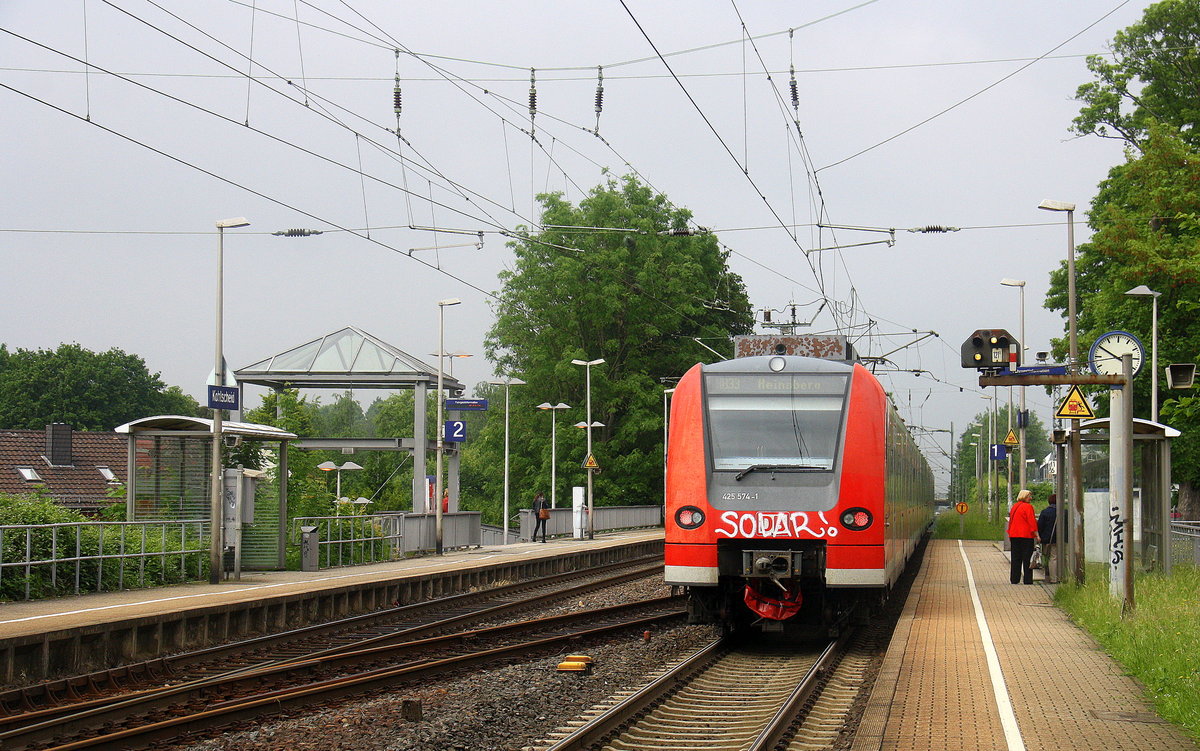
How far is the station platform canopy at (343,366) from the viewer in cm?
3672

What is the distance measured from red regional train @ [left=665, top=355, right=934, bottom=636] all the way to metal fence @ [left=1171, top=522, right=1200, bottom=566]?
7.98m

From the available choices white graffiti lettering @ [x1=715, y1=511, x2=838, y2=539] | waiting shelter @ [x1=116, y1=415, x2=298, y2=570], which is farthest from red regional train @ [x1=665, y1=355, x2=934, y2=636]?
waiting shelter @ [x1=116, y1=415, x2=298, y2=570]

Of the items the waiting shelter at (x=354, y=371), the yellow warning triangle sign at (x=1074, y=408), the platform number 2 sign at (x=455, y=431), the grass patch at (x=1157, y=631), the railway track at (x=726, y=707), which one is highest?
the waiting shelter at (x=354, y=371)

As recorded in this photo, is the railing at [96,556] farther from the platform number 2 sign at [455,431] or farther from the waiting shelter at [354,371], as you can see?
the waiting shelter at [354,371]

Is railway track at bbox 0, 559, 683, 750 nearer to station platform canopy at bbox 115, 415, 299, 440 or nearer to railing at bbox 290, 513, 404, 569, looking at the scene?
station platform canopy at bbox 115, 415, 299, 440

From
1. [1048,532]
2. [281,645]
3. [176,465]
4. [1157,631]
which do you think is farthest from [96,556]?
[1048,532]

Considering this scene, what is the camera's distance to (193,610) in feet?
47.6

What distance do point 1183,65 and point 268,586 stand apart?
2852 cm

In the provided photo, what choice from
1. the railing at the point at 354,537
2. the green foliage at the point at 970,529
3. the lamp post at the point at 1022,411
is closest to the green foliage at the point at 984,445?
the green foliage at the point at 970,529

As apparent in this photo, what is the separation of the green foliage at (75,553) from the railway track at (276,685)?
4712 millimetres

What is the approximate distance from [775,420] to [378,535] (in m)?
15.9

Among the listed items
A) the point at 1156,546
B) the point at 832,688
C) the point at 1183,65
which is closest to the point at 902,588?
the point at 1156,546

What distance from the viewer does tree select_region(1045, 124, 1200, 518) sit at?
92.0 feet

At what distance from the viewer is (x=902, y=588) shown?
21844 millimetres
